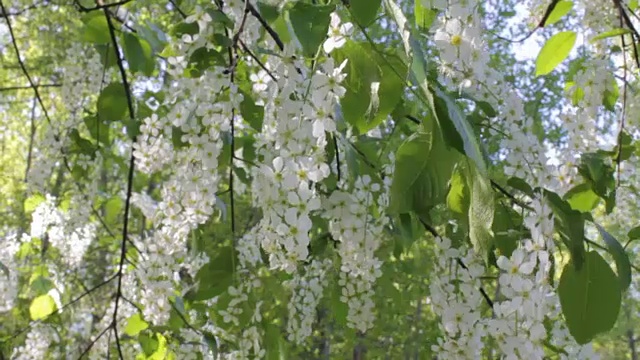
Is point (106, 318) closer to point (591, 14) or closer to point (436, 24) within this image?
point (591, 14)

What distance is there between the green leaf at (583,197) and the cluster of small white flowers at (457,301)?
0.73 feet

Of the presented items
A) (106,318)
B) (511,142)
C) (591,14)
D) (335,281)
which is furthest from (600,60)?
(106,318)

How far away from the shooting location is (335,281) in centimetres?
169

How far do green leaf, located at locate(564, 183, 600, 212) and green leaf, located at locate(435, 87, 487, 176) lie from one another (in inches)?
30.7

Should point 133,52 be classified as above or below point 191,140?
above

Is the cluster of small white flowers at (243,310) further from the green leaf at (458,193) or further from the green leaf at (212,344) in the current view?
the green leaf at (458,193)

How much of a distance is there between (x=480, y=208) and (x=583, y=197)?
0.76 meters

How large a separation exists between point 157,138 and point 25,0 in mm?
4304

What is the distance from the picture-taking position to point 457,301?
1282 mm

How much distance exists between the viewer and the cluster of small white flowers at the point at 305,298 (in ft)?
6.47

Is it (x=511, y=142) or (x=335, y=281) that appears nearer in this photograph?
(x=511, y=142)

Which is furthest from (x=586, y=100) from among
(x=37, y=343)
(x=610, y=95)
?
(x=37, y=343)

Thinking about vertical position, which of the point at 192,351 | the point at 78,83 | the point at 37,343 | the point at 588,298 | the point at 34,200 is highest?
the point at 78,83

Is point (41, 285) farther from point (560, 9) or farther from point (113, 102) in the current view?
point (560, 9)
